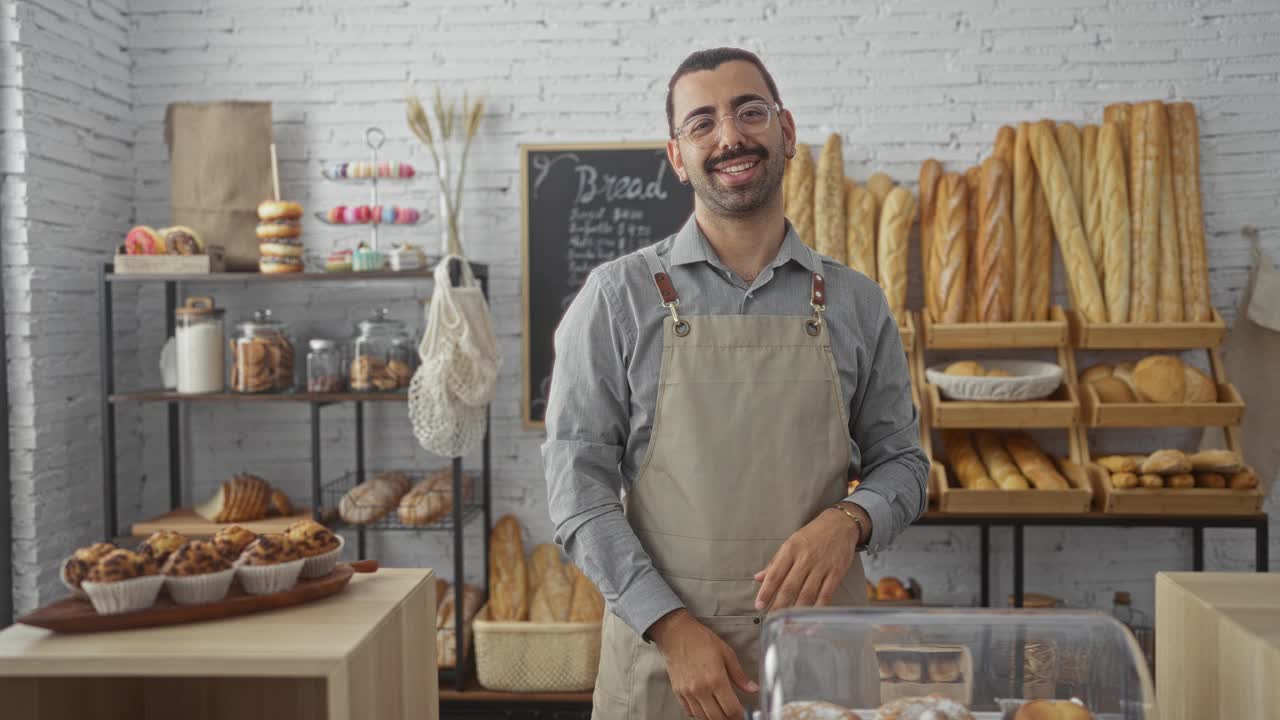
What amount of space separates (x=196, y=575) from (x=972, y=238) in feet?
9.43

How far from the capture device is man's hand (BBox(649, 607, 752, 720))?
1.39 metres

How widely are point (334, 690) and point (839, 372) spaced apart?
915 millimetres

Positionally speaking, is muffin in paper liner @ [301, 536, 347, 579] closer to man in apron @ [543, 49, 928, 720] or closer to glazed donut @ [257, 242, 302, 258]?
man in apron @ [543, 49, 928, 720]

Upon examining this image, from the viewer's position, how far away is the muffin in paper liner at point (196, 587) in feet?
4.07

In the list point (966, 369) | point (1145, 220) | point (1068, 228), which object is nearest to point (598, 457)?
point (966, 369)

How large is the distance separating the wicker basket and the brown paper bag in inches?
65.5

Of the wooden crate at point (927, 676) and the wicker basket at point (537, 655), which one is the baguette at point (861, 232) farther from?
the wooden crate at point (927, 676)

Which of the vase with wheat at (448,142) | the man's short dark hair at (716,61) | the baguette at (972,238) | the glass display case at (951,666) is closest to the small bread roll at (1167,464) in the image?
the baguette at (972,238)

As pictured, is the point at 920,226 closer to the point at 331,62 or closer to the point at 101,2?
the point at 331,62

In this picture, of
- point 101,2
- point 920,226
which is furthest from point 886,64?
point 101,2

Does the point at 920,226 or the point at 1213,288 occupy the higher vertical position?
the point at 920,226

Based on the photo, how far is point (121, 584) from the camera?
3.95 feet

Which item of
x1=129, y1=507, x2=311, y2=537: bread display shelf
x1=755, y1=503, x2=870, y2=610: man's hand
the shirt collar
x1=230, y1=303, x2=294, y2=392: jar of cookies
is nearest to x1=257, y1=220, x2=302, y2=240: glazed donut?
x1=230, y1=303, x2=294, y2=392: jar of cookies

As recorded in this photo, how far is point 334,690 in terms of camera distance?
1.09 meters
